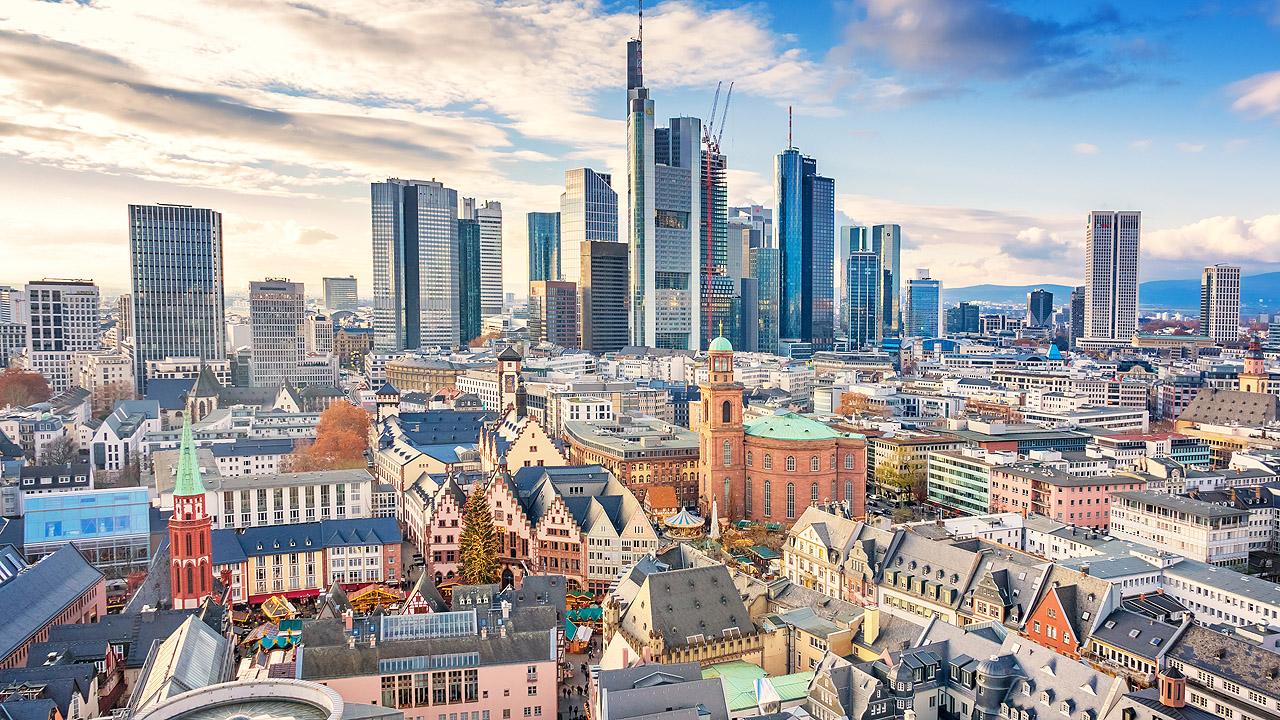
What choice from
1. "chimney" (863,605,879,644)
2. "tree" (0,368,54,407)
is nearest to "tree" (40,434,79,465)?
"tree" (0,368,54,407)

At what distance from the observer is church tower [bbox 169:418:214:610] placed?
6525cm

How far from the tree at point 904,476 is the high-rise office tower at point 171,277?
137082 millimetres

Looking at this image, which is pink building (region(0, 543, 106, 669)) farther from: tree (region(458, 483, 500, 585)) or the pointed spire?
tree (region(458, 483, 500, 585))

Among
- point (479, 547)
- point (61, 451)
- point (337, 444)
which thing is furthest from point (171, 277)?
point (479, 547)

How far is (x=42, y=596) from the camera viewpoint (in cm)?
6144

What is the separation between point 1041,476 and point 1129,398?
93.5 metres

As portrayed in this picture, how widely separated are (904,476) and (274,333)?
131631 mm

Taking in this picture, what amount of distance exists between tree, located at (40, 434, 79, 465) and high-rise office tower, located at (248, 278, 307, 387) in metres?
58.6

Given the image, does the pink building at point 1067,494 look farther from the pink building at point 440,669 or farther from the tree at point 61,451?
the tree at point 61,451

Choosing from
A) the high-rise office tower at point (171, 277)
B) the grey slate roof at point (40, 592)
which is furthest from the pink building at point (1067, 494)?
the high-rise office tower at point (171, 277)

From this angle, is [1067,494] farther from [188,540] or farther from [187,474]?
[187,474]

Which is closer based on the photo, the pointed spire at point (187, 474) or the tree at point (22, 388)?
the pointed spire at point (187, 474)

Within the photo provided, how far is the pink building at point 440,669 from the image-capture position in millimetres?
51406

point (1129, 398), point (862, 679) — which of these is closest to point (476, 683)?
point (862, 679)
